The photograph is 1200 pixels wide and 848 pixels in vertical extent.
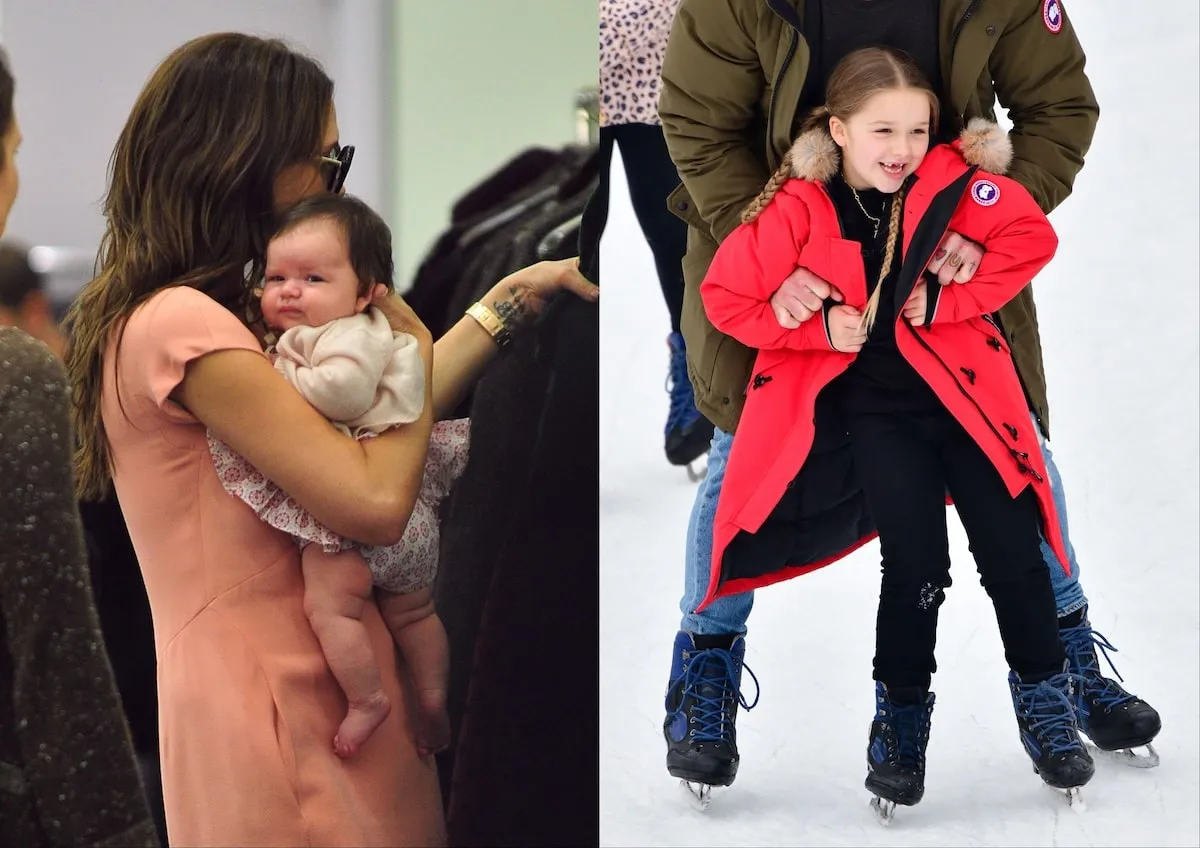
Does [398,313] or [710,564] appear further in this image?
[710,564]

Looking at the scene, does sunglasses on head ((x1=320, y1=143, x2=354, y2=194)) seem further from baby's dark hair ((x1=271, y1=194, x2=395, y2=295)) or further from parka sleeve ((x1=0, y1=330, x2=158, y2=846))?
parka sleeve ((x1=0, y1=330, x2=158, y2=846))

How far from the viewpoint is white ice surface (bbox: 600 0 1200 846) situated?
249cm

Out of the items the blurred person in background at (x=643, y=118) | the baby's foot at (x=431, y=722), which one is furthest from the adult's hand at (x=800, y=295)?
the baby's foot at (x=431, y=722)

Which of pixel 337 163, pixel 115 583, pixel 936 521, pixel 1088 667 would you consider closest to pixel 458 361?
pixel 337 163

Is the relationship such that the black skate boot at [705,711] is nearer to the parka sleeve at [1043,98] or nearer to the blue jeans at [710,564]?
the blue jeans at [710,564]

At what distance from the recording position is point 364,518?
6.49ft

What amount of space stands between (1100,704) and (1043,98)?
94cm

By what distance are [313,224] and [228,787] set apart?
2.35ft

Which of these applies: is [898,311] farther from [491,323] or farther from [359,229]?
[359,229]

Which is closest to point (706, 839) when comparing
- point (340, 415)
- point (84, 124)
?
point (340, 415)

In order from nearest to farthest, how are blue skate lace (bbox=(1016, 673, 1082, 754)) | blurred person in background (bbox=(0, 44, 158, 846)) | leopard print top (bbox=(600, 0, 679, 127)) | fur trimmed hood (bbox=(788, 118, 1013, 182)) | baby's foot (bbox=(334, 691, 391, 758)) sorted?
blurred person in background (bbox=(0, 44, 158, 846)), baby's foot (bbox=(334, 691, 391, 758)), fur trimmed hood (bbox=(788, 118, 1013, 182)), blue skate lace (bbox=(1016, 673, 1082, 754)), leopard print top (bbox=(600, 0, 679, 127))

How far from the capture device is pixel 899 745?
2.35 metres

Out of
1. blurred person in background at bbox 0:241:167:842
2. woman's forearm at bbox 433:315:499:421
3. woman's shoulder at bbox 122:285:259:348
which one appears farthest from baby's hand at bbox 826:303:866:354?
blurred person in background at bbox 0:241:167:842

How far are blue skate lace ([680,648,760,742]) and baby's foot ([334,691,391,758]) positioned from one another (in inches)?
24.8
